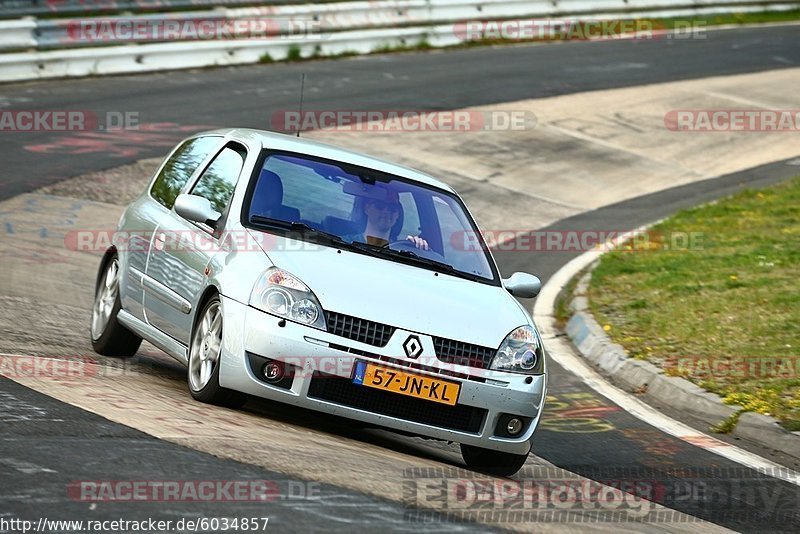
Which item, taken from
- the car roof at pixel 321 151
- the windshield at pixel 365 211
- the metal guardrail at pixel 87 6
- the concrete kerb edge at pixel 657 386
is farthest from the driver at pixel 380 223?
the metal guardrail at pixel 87 6

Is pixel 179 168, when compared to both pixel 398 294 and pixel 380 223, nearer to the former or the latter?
pixel 380 223

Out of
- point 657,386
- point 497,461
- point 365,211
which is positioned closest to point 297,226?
point 365,211

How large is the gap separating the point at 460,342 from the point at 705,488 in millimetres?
1698

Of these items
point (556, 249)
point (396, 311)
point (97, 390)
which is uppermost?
point (396, 311)

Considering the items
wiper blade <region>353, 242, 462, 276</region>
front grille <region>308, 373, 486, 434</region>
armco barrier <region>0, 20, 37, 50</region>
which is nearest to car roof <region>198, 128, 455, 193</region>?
wiper blade <region>353, 242, 462, 276</region>

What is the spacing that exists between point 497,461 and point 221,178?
248cm

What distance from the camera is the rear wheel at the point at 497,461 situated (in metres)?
7.38

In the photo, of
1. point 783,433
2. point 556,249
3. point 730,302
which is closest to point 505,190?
point 556,249

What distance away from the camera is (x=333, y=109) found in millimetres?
21750

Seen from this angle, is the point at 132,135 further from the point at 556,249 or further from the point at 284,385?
the point at 284,385

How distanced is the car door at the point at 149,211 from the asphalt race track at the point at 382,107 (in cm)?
162

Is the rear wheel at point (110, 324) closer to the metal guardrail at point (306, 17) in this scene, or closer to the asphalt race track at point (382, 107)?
the asphalt race track at point (382, 107)

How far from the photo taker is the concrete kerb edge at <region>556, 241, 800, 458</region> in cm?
891

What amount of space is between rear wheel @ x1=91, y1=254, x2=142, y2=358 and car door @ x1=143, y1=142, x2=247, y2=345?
652 millimetres
